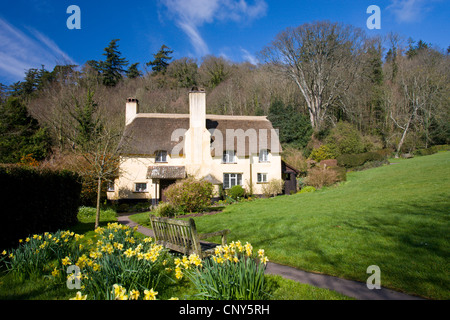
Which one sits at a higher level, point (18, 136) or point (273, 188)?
point (18, 136)

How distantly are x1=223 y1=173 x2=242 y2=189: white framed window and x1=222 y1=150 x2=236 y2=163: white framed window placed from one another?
4.45 feet

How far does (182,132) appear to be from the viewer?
25.1 metres

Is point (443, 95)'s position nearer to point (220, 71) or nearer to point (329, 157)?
point (329, 157)

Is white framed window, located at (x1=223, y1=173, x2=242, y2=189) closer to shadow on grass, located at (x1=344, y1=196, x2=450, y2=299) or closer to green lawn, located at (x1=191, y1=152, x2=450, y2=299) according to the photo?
green lawn, located at (x1=191, y1=152, x2=450, y2=299)

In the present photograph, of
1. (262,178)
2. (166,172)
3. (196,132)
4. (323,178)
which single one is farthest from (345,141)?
(166,172)

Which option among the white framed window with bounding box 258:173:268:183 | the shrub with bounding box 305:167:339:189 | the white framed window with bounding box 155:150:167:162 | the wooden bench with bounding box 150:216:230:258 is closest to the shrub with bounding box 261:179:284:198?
the white framed window with bounding box 258:173:268:183

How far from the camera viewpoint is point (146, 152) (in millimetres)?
23422

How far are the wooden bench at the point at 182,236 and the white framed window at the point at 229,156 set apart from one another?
56.5ft

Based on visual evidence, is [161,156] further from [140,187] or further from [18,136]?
[18,136]

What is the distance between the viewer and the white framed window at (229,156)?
78.3ft

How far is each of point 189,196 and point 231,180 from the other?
360 inches

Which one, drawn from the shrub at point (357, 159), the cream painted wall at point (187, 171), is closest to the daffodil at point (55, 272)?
the cream painted wall at point (187, 171)

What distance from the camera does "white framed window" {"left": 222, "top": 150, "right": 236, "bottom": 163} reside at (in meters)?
23.9
